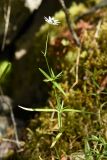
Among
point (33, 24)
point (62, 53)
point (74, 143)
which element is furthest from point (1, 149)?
point (33, 24)

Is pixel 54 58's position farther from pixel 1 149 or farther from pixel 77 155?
pixel 77 155

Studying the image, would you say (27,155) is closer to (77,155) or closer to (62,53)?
(77,155)

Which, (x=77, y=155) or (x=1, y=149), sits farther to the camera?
(x=1, y=149)

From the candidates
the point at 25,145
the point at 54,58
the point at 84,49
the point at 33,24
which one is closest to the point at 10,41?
the point at 33,24

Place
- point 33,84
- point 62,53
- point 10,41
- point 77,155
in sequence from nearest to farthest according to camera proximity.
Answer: point 77,155 → point 62,53 → point 33,84 → point 10,41

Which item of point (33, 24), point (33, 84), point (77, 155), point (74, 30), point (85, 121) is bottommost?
point (77, 155)

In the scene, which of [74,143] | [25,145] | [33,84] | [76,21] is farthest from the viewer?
[33,84]

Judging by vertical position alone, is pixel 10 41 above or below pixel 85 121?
above

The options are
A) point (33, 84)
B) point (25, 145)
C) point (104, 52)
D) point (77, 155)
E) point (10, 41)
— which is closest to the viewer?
point (77, 155)

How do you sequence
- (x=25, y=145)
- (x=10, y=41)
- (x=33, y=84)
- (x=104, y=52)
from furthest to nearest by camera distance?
(x=10, y=41), (x=33, y=84), (x=104, y=52), (x=25, y=145)
